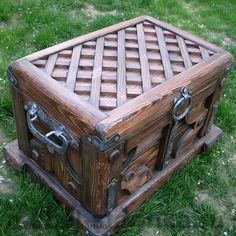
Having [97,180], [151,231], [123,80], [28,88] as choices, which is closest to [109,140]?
[97,180]

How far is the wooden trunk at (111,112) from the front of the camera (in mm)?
1682

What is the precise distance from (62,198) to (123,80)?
2.39 feet

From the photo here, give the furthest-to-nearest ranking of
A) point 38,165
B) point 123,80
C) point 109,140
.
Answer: point 38,165 → point 123,80 → point 109,140

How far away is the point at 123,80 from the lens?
6.09 ft

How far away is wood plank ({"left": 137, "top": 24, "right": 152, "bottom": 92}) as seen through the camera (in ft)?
6.06

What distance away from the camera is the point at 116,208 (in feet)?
6.64

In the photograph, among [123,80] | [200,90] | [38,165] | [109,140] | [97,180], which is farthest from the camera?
[38,165]

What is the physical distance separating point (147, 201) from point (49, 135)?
77 centimetres

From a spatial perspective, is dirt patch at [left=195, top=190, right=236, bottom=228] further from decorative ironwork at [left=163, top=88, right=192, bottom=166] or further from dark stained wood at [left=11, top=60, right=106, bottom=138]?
dark stained wood at [left=11, top=60, right=106, bottom=138]

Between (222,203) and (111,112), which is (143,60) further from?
(222,203)

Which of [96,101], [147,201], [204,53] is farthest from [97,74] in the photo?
[147,201]

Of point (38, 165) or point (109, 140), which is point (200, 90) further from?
point (38, 165)

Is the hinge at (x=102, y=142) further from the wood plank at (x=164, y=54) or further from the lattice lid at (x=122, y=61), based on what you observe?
the wood plank at (x=164, y=54)

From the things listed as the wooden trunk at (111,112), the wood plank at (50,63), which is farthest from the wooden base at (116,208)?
the wood plank at (50,63)
